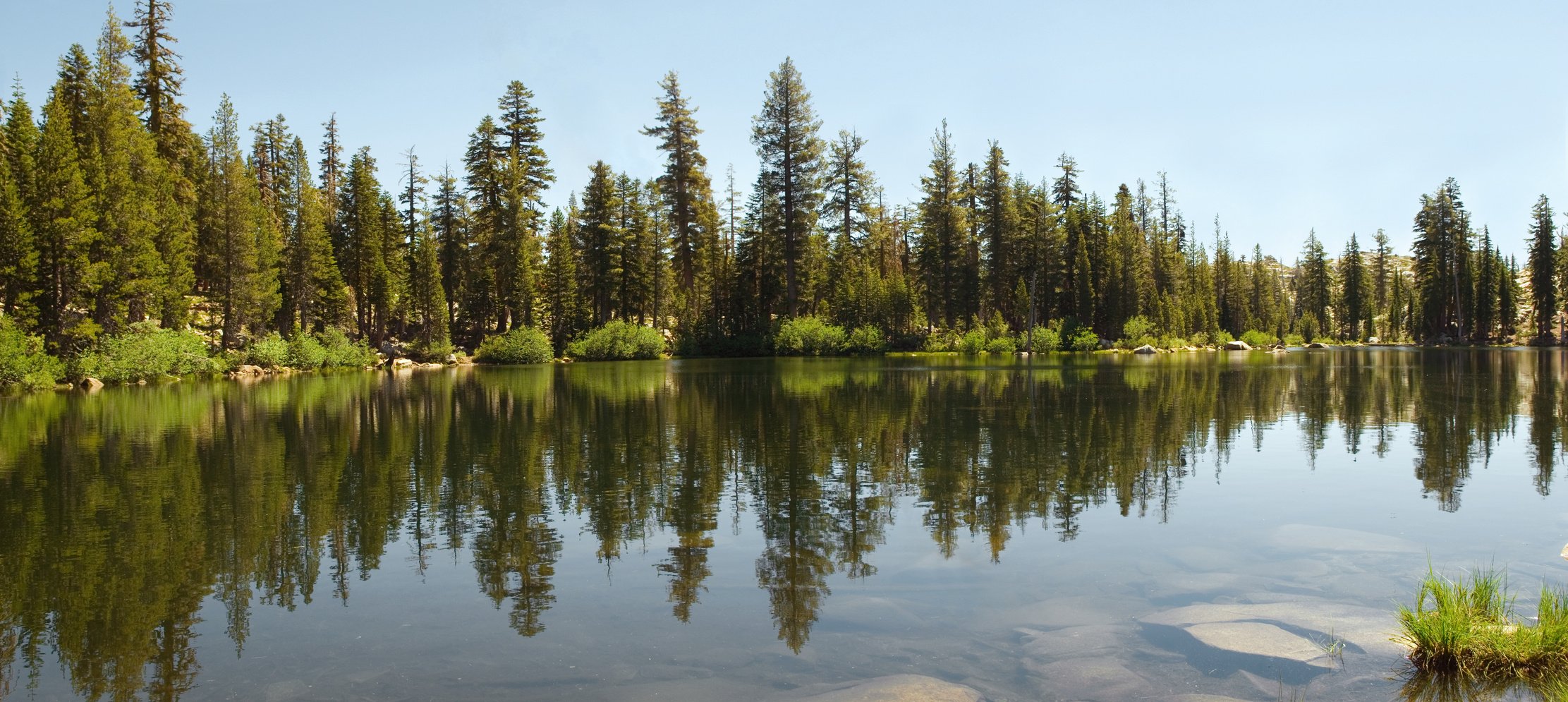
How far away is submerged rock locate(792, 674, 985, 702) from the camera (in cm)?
505

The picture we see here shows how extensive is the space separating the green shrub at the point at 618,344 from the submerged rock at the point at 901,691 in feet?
177

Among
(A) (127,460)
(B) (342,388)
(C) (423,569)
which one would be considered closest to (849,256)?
(B) (342,388)

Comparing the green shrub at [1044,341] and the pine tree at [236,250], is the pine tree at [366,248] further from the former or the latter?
the green shrub at [1044,341]

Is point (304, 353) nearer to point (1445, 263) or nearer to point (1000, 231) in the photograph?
point (1000, 231)

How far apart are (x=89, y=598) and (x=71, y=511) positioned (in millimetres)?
4241

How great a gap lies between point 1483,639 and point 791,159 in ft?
184

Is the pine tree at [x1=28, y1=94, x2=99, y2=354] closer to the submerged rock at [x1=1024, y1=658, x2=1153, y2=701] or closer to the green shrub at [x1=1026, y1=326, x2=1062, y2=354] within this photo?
the submerged rock at [x1=1024, y1=658, x2=1153, y2=701]

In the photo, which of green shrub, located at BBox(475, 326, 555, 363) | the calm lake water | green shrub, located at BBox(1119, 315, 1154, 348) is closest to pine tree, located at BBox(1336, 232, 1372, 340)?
green shrub, located at BBox(1119, 315, 1154, 348)

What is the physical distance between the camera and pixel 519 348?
181ft

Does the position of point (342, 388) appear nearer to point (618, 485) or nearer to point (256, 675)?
point (618, 485)

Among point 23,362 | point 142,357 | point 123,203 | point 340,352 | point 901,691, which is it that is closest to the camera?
point 901,691

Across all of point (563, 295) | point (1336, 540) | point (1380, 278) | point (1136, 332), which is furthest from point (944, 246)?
point (1380, 278)

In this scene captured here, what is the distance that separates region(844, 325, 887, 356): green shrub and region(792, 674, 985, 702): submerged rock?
183 ft

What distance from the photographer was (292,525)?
9.51m
